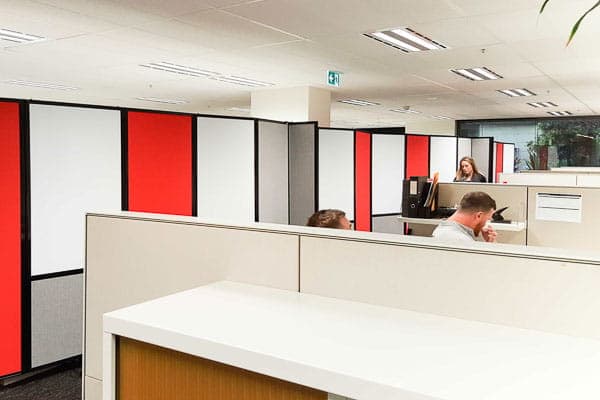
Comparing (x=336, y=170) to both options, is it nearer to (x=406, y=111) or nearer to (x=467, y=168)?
(x=467, y=168)

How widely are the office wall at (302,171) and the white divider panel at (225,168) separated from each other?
632 mm

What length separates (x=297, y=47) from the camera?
5195 mm

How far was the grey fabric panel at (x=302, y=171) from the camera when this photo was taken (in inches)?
185

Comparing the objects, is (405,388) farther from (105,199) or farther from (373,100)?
(373,100)

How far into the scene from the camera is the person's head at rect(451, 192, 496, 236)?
2.74 m

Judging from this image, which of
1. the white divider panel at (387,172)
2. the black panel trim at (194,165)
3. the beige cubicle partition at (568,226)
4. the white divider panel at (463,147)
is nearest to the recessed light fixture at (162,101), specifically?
the white divider panel at (463,147)

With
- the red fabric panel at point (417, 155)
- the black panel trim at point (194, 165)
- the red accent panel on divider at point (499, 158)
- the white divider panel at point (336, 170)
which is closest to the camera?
the black panel trim at point (194, 165)

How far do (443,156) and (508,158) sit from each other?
5.07 m

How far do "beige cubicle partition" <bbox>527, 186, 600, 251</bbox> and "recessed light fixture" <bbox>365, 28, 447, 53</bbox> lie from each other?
5.91 feet

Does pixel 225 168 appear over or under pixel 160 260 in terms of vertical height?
over

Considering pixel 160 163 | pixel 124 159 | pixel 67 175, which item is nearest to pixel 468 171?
pixel 160 163

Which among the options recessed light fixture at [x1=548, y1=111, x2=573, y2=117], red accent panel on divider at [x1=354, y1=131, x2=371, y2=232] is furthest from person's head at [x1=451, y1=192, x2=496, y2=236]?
recessed light fixture at [x1=548, y1=111, x2=573, y2=117]

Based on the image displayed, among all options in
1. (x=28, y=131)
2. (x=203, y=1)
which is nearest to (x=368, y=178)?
(x=203, y=1)

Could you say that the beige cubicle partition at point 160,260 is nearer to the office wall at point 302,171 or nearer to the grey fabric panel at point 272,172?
the grey fabric panel at point 272,172
